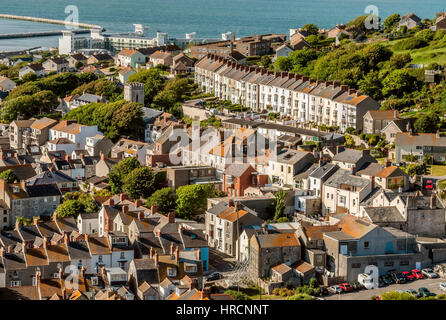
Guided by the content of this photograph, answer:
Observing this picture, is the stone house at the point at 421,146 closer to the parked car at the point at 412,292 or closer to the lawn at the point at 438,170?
the lawn at the point at 438,170

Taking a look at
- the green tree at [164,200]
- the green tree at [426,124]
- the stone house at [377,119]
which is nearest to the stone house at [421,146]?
the green tree at [426,124]

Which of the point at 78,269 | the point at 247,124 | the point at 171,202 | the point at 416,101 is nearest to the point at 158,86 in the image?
the point at 247,124

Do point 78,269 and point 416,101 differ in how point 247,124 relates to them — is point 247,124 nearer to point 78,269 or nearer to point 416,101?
point 416,101

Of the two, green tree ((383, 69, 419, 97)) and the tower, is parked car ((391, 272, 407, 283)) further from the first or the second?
the tower

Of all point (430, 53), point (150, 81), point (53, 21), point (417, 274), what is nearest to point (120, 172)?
point (417, 274)

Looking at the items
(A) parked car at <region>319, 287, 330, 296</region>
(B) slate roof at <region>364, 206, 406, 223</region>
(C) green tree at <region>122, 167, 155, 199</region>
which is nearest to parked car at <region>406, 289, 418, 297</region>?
(A) parked car at <region>319, 287, 330, 296</region>
